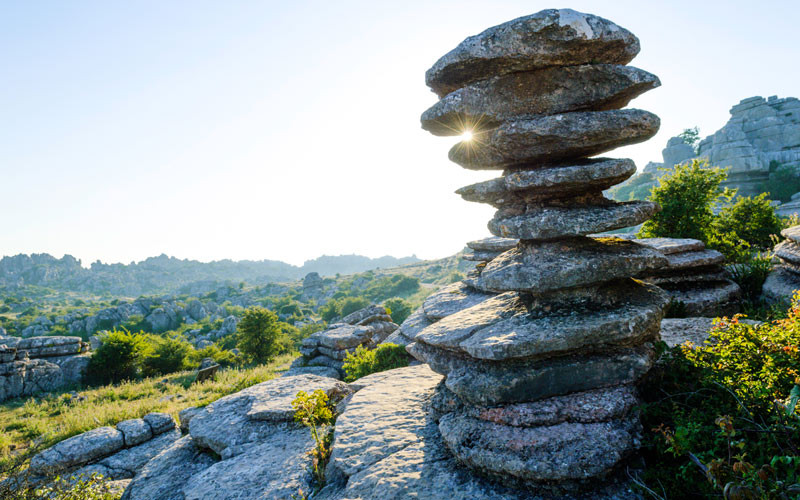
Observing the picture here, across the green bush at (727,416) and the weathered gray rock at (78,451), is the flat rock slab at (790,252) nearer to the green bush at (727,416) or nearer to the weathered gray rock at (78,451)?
the green bush at (727,416)

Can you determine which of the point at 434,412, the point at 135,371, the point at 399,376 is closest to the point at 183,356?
the point at 135,371

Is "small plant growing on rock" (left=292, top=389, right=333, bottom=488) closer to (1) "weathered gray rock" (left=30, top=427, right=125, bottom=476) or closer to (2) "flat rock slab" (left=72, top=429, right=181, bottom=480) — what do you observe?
(2) "flat rock slab" (left=72, top=429, right=181, bottom=480)

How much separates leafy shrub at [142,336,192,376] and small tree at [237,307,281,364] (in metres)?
4.85

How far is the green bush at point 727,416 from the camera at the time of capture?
3.34 m

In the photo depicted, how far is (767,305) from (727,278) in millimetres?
1189

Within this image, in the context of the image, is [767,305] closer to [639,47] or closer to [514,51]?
[639,47]

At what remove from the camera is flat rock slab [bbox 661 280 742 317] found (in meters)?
10.2

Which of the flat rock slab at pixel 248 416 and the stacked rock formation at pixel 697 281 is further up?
the stacked rock formation at pixel 697 281

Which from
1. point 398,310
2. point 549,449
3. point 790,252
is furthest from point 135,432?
point 398,310

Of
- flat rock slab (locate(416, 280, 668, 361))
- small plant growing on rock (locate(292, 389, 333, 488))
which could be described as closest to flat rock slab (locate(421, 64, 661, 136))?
flat rock slab (locate(416, 280, 668, 361))

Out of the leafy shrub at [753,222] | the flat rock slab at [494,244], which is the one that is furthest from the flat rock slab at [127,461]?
the leafy shrub at [753,222]

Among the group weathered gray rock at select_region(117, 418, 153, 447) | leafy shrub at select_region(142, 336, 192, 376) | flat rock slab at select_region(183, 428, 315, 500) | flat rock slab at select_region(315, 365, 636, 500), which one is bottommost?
leafy shrub at select_region(142, 336, 192, 376)

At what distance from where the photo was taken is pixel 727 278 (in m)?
11.2

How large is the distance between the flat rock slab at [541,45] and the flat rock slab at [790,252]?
8.95 m
